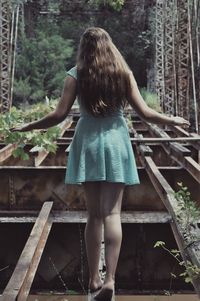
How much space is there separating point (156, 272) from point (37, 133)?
8.62ft

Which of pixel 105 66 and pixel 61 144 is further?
pixel 61 144

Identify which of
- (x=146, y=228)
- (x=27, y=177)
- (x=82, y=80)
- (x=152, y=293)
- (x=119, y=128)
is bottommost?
(x=152, y=293)

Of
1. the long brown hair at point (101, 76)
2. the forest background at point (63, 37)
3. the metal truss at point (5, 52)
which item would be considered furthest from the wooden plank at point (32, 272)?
the forest background at point (63, 37)

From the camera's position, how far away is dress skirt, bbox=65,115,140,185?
9.60 feet

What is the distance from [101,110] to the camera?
2.93 meters

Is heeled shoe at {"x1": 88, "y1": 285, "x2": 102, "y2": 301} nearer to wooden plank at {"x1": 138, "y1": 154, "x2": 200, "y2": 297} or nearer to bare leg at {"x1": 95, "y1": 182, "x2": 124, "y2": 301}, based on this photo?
bare leg at {"x1": 95, "y1": 182, "x2": 124, "y2": 301}

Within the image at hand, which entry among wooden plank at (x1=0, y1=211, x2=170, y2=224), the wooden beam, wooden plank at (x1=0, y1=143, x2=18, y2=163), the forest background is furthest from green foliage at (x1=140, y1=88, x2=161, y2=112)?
wooden plank at (x1=0, y1=211, x2=170, y2=224)

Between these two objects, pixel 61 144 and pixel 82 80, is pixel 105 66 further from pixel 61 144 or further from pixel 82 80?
pixel 61 144

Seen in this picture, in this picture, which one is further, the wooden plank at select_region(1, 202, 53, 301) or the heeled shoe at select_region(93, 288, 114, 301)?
the heeled shoe at select_region(93, 288, 114, 301)

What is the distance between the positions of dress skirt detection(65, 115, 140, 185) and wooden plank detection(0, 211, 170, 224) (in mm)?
2042

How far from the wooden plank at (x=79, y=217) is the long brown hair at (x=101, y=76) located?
222 cm

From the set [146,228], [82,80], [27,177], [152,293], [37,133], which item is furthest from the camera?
[37,133]

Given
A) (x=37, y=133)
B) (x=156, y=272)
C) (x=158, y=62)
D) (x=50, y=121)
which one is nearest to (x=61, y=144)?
(x=37, y=133)

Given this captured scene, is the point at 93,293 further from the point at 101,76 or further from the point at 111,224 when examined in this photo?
the point at 101,76
